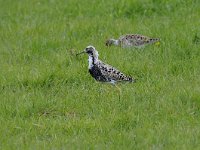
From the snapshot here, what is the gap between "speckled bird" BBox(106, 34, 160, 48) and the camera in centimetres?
1285

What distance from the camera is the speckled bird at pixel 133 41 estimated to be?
12.9 metres

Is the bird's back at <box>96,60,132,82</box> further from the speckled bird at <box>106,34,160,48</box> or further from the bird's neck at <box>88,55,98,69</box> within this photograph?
the speckled bird at <box>106,34,160,48</box>

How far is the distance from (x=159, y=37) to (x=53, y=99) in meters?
3.56

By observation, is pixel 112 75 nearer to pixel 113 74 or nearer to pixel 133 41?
pixel 113 74

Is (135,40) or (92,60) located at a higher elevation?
(135,40)

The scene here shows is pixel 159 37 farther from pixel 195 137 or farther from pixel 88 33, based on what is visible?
pixel 195 137

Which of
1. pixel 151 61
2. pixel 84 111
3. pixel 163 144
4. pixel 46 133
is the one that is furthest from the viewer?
pixel 151 61

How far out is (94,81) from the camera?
37.4 feet

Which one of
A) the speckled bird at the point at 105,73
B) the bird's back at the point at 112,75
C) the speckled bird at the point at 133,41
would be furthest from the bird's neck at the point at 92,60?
the speckled bird at the point at 133,41

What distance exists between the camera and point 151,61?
12.0 meters

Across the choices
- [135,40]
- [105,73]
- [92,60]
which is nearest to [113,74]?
[105,73]

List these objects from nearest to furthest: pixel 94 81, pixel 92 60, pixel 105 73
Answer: pixel 105 73 < pixel 92 60 < pixel 94 81

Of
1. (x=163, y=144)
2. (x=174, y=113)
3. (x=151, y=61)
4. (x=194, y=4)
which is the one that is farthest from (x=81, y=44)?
(x=163, y=144)

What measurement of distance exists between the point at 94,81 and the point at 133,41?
77.9 inches
